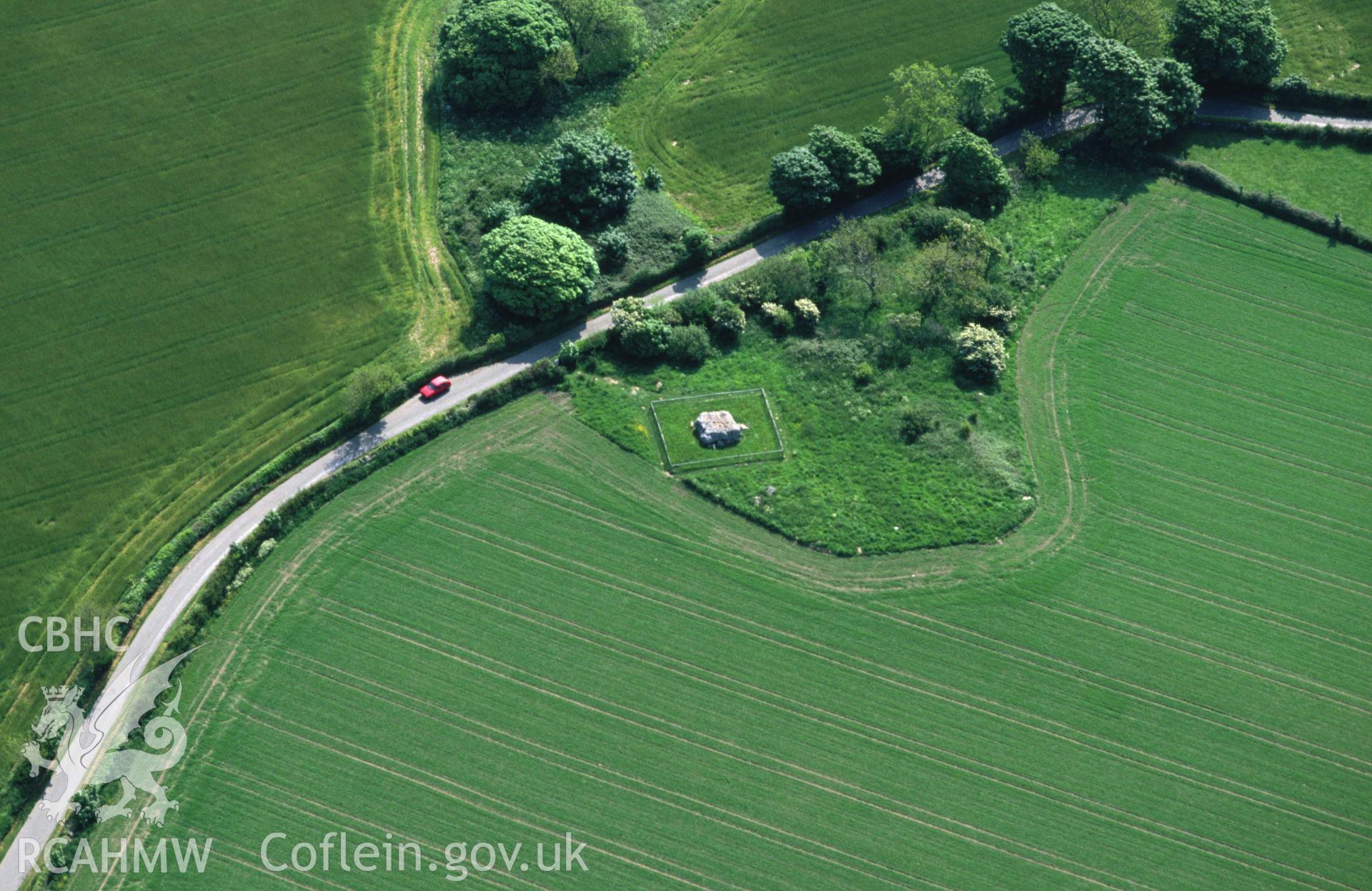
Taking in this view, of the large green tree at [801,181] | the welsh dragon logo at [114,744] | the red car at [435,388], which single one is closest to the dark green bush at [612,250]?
the large green tree at [801,181]

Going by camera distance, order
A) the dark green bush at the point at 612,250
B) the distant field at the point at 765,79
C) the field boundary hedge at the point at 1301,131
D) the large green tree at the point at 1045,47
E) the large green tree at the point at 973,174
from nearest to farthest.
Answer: the dark green bush at the point at 612,250, the large green tree at the point at 973,174, the large green tree at the point at 1045,47, the distant field at the point at 765,79, the field boundary hedge at the point at 1301,131

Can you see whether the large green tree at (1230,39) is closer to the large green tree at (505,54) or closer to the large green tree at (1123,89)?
the large green tree at (1123,89)

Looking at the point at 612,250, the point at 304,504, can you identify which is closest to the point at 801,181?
the point at 612,250

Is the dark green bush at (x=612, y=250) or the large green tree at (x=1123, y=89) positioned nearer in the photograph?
the dark green bush at (x=612, y=250)

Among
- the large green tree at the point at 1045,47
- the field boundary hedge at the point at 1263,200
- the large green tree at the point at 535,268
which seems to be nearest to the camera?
the large green tree at the point at 535,268

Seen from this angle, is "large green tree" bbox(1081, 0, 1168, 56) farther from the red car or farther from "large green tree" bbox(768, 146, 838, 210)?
the red car

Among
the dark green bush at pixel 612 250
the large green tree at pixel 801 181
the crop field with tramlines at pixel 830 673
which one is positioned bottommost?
the crop field with tramlines at pixel 830 673
